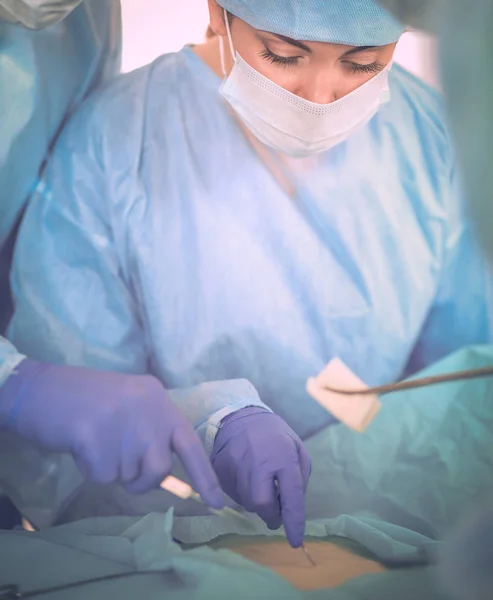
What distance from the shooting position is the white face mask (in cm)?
103

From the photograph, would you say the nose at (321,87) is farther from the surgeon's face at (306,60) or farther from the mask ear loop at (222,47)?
the mask ear loop at (222,47)

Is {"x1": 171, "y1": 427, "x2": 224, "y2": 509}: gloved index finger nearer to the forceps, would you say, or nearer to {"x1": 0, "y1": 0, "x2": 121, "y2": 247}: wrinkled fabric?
the forceps

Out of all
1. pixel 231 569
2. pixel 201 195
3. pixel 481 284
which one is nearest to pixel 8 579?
pixel 231 569

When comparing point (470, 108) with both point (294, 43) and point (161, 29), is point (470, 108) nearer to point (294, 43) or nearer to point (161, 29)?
point (294, 43)

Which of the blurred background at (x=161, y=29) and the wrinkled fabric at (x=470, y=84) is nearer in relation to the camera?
the wrinkled fabric at (x=470, y=84)

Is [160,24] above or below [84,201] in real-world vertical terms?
above

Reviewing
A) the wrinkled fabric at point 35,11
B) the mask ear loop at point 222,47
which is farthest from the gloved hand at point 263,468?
the wrinkled fabric at point 35,11

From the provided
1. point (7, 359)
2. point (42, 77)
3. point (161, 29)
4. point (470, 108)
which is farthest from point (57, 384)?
point (470, 108)

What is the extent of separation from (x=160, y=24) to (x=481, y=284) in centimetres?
66

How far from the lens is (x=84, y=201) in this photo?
1032 millimetres

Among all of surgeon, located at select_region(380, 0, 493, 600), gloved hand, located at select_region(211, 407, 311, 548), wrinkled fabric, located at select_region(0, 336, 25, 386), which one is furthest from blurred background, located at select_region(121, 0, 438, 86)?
gloved hand, located at select_region(211, 407, 311, 548)

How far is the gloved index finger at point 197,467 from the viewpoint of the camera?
38.1 inches

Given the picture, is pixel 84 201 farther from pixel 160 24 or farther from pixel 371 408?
pixel 371 408

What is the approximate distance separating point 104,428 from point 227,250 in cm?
32
